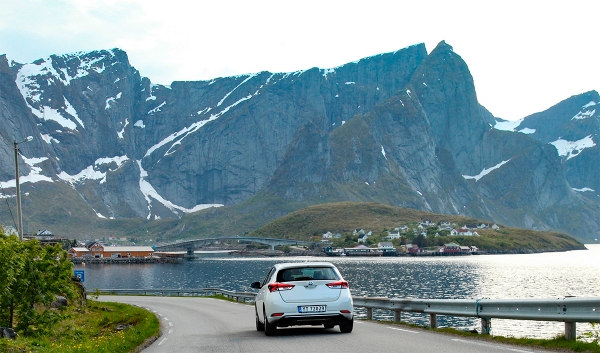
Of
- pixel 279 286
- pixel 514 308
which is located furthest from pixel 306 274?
pixel 514 308

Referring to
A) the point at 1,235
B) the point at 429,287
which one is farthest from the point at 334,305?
the point at 429,287

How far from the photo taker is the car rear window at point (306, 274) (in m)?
20.3

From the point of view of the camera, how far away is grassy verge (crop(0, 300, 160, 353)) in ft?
62.2

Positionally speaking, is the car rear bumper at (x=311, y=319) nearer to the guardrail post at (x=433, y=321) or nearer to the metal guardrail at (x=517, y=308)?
the metal guardrail at (x=517, y=308)

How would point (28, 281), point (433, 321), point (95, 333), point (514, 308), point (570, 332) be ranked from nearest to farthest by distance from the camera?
point (570, 332), point (514, 308), point (433, 321), point (28, 281), point (95, 333)

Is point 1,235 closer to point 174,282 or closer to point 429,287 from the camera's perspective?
point 429,287

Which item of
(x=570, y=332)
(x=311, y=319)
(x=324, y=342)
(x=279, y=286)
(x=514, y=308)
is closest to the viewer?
(x=570, y=332)

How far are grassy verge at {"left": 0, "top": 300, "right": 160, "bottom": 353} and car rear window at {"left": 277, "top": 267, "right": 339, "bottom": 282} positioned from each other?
4964 millimetres

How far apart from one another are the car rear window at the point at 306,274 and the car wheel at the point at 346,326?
4.43ft

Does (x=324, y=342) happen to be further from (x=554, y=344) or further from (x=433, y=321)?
(x=433, y=321)

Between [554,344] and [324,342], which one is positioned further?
[324,342]

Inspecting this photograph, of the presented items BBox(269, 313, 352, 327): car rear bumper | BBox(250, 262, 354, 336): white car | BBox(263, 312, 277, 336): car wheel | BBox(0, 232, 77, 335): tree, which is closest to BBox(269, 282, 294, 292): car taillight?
BBox(250, 262, 354, 336): white car

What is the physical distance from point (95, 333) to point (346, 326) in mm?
15424

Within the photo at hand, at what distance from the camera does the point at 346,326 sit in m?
20.6
